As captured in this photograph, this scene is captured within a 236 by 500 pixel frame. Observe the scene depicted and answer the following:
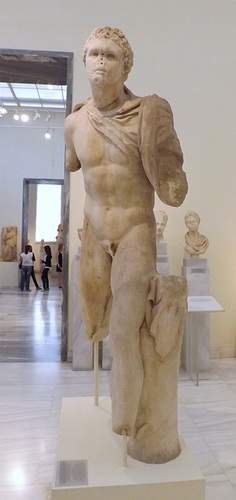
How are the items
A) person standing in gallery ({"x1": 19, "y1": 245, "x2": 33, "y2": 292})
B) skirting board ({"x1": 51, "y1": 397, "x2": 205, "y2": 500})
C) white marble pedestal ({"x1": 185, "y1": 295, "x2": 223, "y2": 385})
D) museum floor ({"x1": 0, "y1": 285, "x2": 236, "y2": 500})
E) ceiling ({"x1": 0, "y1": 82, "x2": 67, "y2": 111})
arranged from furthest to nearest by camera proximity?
person standing in gallery ({"x1": 19, "y1": 245, "x2": 33, "y2": 292}) < ceiling ({"x1": 0, "y1": 82, "x2": 67, "y2": 111}) < white marble pedestal ({"x1": 185, "y1": 295, "x2": 223, "y2": 385}) < museum floor ({"x1": 0, "y1": 285, "x2": 236, "y2": 500}) < skirting board ({"x1": 51, "y1": 397, "x2": 205, "y2": 500})

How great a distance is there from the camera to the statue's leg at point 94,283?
225cm

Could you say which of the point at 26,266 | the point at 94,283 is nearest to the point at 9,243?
the point at 26,266

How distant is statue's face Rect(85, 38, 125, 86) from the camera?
1.96 metres

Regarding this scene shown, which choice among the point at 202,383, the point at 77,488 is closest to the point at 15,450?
the point at 77,488

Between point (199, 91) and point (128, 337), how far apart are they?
4378mm

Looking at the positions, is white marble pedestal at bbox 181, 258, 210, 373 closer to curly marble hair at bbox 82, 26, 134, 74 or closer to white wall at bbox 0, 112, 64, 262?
curly marble hair at bbox 82, 26, 134, 74

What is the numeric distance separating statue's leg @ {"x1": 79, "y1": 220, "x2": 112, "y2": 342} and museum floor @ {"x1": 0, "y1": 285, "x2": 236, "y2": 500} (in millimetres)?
1036

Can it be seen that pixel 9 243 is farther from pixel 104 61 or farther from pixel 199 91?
pixel 104 61

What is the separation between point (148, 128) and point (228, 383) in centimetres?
333

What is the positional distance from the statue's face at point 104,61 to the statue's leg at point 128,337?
839 millimetres

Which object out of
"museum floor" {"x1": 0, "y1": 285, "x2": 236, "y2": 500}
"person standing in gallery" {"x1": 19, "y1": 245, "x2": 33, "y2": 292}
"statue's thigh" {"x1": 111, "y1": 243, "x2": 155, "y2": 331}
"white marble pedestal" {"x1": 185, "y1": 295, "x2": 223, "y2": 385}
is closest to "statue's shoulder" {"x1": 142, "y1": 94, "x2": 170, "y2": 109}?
"statue's thigh" {"x1": 111, "y1": 243, "x2": 155, "y2": 331}

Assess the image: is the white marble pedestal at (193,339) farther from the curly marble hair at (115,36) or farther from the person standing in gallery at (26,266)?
the person standing in gallery at (26,266)

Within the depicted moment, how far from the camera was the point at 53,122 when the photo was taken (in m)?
12.8

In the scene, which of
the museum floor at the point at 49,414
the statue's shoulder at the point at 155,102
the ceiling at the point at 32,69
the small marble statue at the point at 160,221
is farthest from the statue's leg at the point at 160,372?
the ceiling at the point at 32,69
